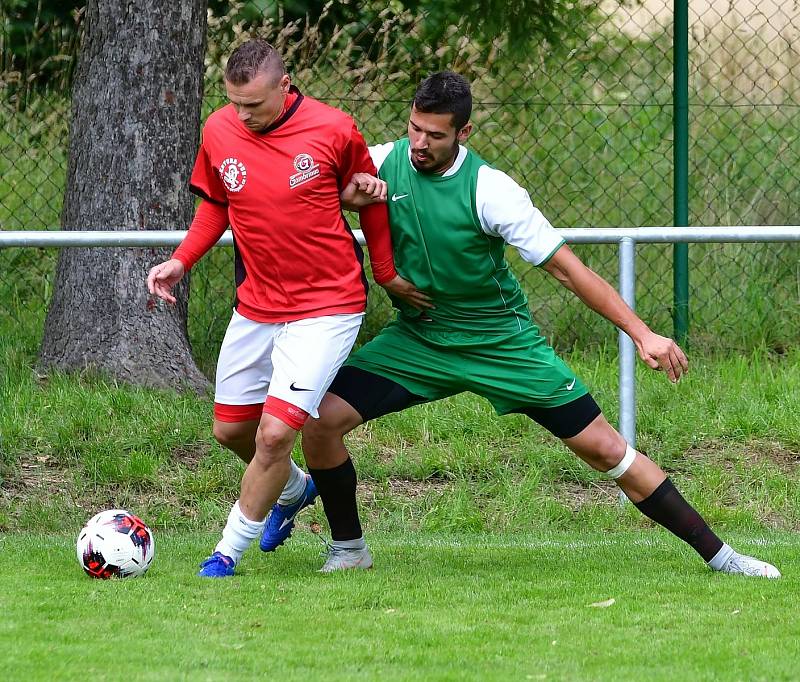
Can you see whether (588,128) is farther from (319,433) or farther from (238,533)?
(238,533)

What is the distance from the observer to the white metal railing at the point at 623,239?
5.74 meters

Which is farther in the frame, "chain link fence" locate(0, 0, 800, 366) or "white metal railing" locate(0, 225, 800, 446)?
"chain link fence" locate(0, 0, 800, 366)

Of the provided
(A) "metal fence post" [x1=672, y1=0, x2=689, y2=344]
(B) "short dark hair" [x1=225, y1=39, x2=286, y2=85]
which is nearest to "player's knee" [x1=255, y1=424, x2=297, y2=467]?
(B) "short dark hair" [x1=225, y1=39, x2=286, y2=85]

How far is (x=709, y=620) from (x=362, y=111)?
5.43 m

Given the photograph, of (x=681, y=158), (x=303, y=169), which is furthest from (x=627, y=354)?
(x=681, y=158)

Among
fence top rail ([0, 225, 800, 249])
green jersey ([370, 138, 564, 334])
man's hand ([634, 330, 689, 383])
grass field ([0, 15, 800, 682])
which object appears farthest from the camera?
fence top rail ([0, 225, 800, 249])

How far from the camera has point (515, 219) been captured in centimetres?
452

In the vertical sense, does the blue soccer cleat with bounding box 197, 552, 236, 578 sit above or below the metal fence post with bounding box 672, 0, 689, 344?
below

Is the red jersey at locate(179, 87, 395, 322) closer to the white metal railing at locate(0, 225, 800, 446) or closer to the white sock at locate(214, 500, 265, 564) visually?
the white sock at locate(214, 500, 265, 564)

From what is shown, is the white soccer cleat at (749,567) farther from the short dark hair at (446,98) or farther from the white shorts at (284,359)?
the short dark hair at (446,98)

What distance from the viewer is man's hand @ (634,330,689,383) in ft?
14.6

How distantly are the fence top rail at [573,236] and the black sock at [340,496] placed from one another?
1.26 meters

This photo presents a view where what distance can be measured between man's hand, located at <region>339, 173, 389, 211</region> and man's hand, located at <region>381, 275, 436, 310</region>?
1.01 feet

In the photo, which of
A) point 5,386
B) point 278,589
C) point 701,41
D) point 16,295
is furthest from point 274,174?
point 701,41
